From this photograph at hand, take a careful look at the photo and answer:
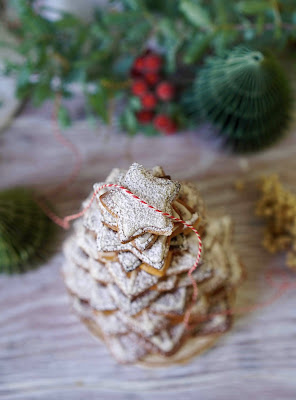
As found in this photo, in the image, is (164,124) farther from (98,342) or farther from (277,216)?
(98,342)

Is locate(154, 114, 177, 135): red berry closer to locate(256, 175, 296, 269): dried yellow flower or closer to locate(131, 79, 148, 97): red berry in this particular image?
locate(131, 79, 148, 97): red berry

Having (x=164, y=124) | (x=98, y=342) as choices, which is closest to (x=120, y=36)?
(x=164, y=124)

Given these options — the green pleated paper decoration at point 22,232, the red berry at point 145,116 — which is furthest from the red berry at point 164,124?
Answer: the green pleated paper decoration at point 22,232

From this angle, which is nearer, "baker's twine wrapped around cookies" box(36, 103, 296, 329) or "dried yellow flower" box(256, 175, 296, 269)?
"baker's twine wrapped around cookies" box(36, 103, 296, 329)

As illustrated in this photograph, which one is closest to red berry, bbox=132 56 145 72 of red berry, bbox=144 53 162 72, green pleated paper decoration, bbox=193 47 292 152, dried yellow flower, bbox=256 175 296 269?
red berry, bbox=144 53 162 72

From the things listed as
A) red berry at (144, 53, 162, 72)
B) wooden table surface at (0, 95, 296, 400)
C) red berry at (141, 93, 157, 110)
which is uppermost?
red berry at (144, 53, 162, 72)

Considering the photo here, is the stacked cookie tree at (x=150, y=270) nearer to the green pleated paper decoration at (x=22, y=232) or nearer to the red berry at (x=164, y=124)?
the green pleated paper decoration at (x=22, y=232)
